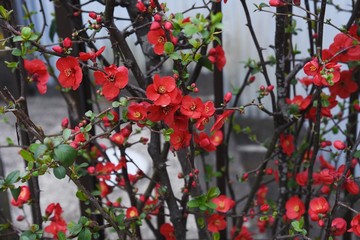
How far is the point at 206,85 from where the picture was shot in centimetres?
234

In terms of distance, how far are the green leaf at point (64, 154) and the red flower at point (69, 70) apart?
216 mm

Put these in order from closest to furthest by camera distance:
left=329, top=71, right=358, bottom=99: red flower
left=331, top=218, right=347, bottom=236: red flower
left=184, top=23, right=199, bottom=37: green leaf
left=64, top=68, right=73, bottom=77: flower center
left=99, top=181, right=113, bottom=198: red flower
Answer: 1. left=184, top=23, right=199, bottom=37: green leaf
2. left=64, top=68, right=73, bottom=77: flower center
3. left=331, top=218, right=347, bottom=236: red flower
4. left=329, top=71, right=358, bottom=99: red flower
5. left=99, top=181, right=113, bottom=198: red flower

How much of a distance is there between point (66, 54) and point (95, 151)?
526 mm

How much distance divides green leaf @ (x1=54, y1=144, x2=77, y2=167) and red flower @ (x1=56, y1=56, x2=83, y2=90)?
22 centimetres

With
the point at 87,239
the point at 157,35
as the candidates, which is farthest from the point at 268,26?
the point at 87,239

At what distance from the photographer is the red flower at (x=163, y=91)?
862mm

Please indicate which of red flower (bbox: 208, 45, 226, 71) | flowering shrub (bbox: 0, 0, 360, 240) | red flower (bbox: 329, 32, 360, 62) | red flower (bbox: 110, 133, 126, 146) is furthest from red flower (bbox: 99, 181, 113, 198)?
red flower (bbox: 329, 32, 360, 62)

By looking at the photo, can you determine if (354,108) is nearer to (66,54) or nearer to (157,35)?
(157,35)

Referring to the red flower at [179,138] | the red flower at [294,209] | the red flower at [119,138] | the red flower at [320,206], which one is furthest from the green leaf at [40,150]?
the red flower at [294,209]

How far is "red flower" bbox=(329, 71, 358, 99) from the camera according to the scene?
4.11ft

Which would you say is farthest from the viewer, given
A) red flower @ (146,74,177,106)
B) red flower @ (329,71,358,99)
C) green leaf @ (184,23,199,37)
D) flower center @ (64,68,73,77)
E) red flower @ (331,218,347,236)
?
red flower @ (329,71,358,99)

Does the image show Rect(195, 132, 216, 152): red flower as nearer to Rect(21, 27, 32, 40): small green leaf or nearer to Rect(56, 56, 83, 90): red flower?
Rect(56, 56, 83, 90): red flower

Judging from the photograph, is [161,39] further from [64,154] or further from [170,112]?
[64,154]

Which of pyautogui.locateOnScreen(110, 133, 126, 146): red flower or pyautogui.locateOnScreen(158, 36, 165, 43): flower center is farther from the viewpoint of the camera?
pyautogui.locateOnScreen(110, 133, 126, 146): red flower
